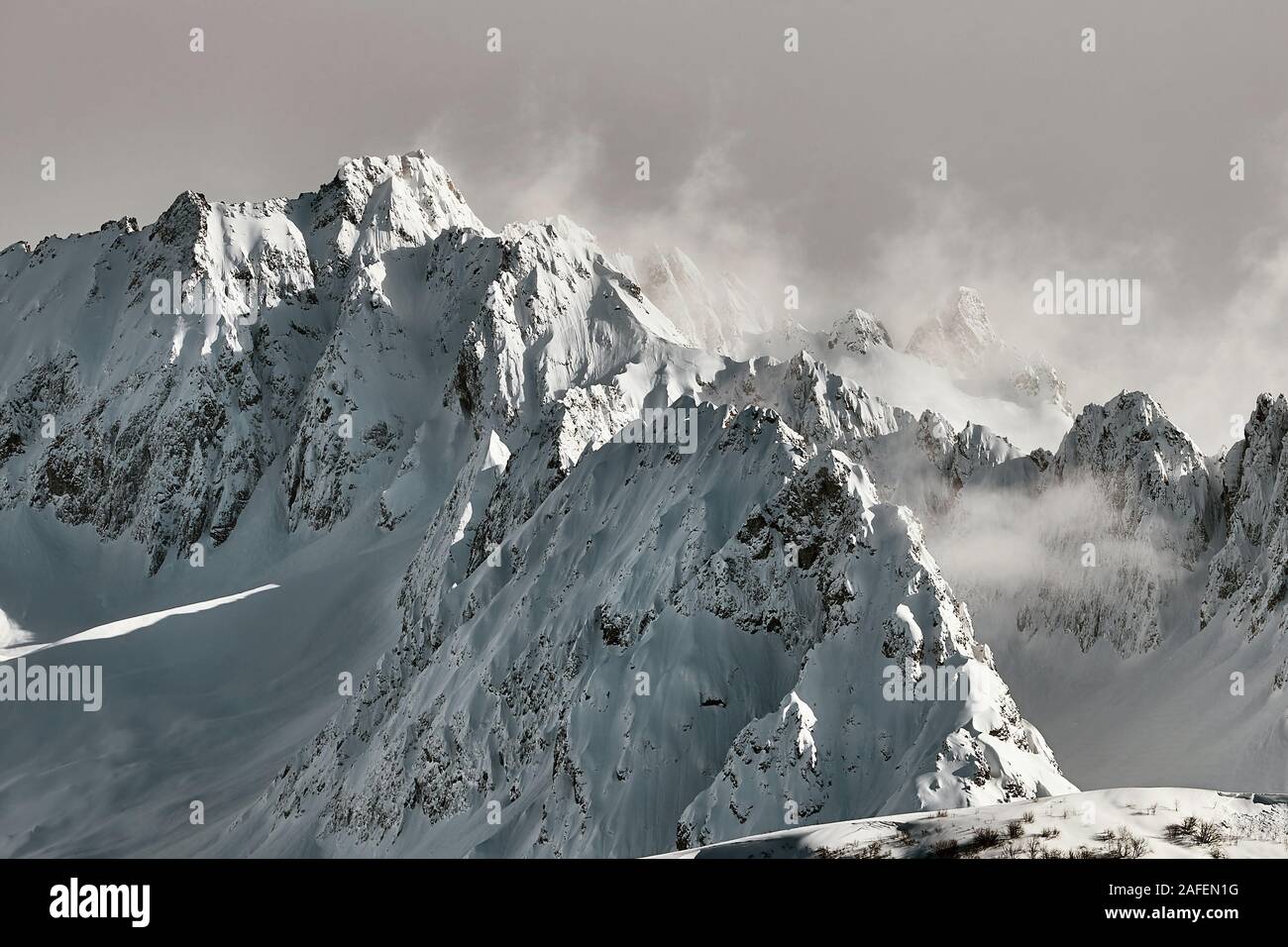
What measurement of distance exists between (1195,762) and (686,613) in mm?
52715

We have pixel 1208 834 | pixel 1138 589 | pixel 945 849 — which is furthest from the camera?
pixel 1138 589

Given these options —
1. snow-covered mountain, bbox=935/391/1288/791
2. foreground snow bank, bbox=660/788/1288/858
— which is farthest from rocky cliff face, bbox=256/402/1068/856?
snow-covered mountain, bbox=935/391/1288/791

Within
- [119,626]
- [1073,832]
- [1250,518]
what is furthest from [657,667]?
[119,626]

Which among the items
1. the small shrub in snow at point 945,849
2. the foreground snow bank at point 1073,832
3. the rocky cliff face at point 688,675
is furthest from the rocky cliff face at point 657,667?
the small shrub in snow at point 945,849

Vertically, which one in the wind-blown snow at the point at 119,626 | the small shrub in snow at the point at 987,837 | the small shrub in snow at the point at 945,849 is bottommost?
the small shrub in snow at the point at 945,849

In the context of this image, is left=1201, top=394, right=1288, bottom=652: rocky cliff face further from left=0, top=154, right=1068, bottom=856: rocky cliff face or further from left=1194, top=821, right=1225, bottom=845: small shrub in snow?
left=1194, top=821, right=1225, bottom=845: small shrub in snow

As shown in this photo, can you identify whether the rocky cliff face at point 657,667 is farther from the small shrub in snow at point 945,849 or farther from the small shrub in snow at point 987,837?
the small shrub in snow at point 945,849

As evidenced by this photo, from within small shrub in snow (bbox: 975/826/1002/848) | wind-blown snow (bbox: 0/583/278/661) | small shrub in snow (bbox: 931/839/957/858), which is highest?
wind-blown snow (bbox: 0/583/278/661)

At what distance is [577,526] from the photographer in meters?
102

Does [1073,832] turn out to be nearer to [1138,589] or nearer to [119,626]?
[1138,589]
